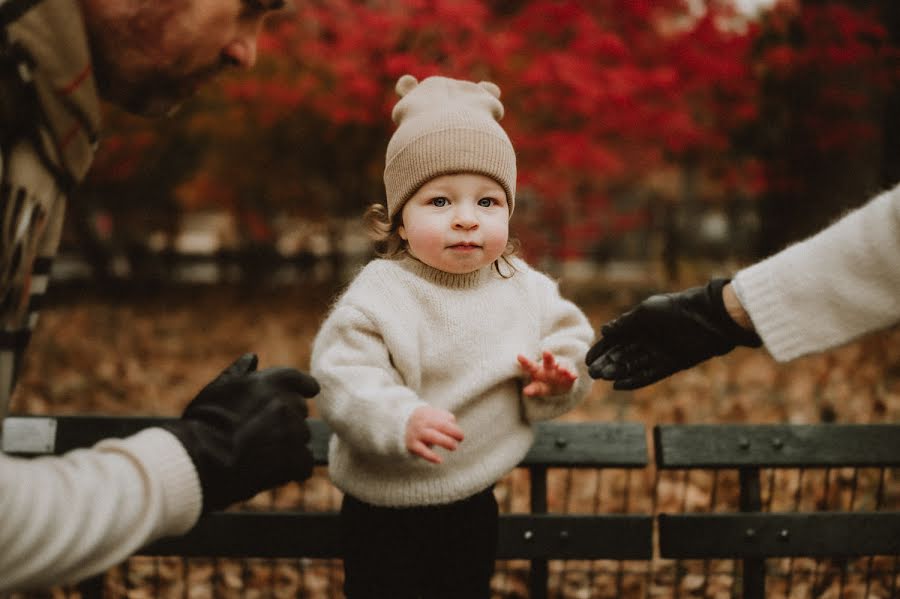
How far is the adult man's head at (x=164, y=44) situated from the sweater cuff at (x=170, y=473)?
0.64 meters

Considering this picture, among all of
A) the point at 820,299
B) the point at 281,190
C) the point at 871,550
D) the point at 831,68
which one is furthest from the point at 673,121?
the point at 281,190

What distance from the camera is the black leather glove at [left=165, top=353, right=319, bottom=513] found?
4.67 ft

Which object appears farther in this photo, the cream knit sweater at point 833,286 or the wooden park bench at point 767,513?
the wooden park bench at point 767,513

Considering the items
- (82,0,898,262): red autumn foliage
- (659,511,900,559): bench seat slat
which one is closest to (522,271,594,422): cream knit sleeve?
(659,511,900,559): bench seat slat

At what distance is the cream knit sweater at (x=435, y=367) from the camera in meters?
1.78

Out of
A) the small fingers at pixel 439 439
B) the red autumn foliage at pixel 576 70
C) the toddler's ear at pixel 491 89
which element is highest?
the red autumn foliage at pixel 576 70

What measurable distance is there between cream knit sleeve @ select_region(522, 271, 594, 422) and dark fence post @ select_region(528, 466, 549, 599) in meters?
0.54

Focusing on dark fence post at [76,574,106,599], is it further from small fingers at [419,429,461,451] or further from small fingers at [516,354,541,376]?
small fingers at [516,354,541,376]

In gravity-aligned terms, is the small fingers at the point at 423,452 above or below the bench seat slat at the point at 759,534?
above

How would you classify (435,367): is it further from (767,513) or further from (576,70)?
(576,70)

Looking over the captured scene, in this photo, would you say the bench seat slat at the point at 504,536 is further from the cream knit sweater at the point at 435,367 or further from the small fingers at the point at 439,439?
the small fingers at the point at 439,439

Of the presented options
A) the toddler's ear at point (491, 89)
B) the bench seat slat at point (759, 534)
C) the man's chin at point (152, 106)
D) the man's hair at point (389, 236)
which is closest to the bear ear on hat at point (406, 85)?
the toddler's ear at point (491, 89)

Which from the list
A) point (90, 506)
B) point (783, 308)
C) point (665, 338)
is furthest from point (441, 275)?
point (90, 506)

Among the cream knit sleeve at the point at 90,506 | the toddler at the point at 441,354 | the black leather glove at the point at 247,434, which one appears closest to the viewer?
the cream knit sleeve at the point at 90,506
